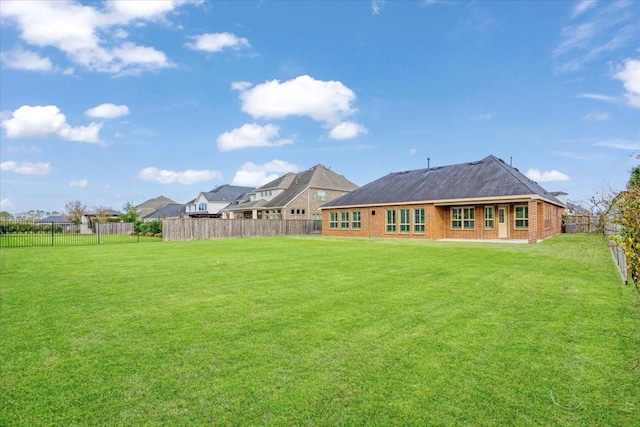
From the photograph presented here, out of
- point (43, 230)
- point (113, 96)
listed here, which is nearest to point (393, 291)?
point (113, 96)

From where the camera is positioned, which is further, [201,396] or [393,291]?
[393,291]

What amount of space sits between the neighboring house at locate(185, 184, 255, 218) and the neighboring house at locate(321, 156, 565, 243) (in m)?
32.3

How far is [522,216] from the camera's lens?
20.5 metres

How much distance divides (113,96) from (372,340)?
25084mm

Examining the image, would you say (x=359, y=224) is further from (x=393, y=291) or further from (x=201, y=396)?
(x=201, y=396)

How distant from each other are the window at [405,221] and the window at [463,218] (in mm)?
2781

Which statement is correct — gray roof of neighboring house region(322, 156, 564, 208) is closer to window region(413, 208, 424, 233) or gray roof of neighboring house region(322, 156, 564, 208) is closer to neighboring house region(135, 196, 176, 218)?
window region(413, 208, 424, 233)

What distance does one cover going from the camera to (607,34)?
15344 mm

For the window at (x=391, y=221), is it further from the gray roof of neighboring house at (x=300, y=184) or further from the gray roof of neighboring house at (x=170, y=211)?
the gray roof of neighboring house at (x=170, y=211)

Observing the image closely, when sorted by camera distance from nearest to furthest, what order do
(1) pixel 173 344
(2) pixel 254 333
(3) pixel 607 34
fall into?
(1) pixel 173 344
(2) pixel 254 333
(3) pixel 607 34

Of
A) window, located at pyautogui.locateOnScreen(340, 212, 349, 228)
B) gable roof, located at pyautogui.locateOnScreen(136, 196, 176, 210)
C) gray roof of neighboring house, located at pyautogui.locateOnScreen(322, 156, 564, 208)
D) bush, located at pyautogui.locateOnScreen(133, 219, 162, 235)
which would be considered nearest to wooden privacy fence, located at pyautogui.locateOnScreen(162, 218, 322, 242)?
gray roof of neighboring house, located at pyautogui.locateOnScreen(322, 156, 564, 208)

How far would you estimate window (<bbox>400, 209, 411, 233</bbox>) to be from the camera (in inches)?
955

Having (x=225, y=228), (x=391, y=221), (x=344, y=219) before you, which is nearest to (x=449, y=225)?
(x=391, y=221)

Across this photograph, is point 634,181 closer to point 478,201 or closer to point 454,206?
point 478,201
